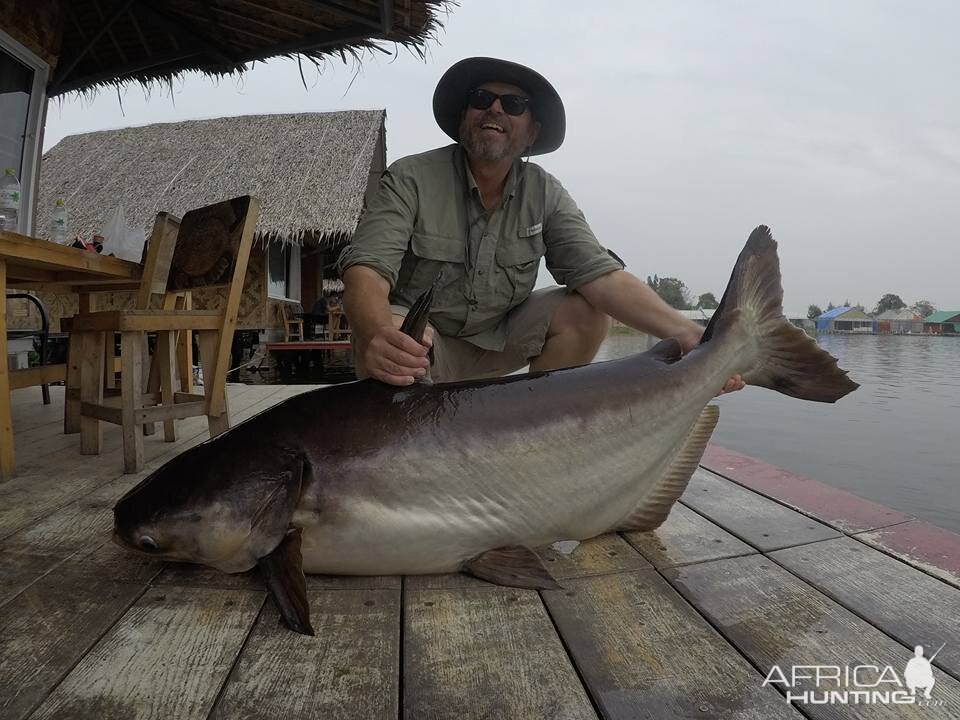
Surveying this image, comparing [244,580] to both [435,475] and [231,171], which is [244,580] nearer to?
[435,475]

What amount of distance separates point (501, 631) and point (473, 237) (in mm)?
1686

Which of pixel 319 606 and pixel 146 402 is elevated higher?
pixel 146 402

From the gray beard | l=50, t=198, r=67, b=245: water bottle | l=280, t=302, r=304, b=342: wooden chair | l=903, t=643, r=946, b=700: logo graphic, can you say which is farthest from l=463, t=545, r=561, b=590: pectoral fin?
l=280, t=302, r=304, b=342: wooden chair

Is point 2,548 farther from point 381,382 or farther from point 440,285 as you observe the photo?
point 440,285

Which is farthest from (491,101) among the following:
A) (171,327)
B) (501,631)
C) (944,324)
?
(944,324)

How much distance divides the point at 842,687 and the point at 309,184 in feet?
36.9

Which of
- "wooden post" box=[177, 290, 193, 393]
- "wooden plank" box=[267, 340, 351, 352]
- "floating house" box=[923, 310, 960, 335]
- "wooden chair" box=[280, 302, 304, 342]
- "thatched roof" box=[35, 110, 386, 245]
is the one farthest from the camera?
"floating house" box=[923, 310, 960, 335]

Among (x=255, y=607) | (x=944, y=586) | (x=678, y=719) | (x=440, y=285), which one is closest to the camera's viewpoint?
(x=678, y=719)

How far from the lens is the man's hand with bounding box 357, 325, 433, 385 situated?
5.15 ft

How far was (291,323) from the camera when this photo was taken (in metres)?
11.9

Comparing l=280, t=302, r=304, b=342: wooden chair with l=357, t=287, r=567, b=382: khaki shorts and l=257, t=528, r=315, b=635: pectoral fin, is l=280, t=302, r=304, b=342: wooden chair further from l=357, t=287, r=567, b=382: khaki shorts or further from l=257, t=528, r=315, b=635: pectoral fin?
l=257, t=528, r=315, b=635: pectoral fin

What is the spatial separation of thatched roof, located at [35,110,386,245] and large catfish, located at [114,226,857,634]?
350 inches

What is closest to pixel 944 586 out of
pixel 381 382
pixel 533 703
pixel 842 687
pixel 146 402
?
pixel 842 687

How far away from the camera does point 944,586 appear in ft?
5.03
